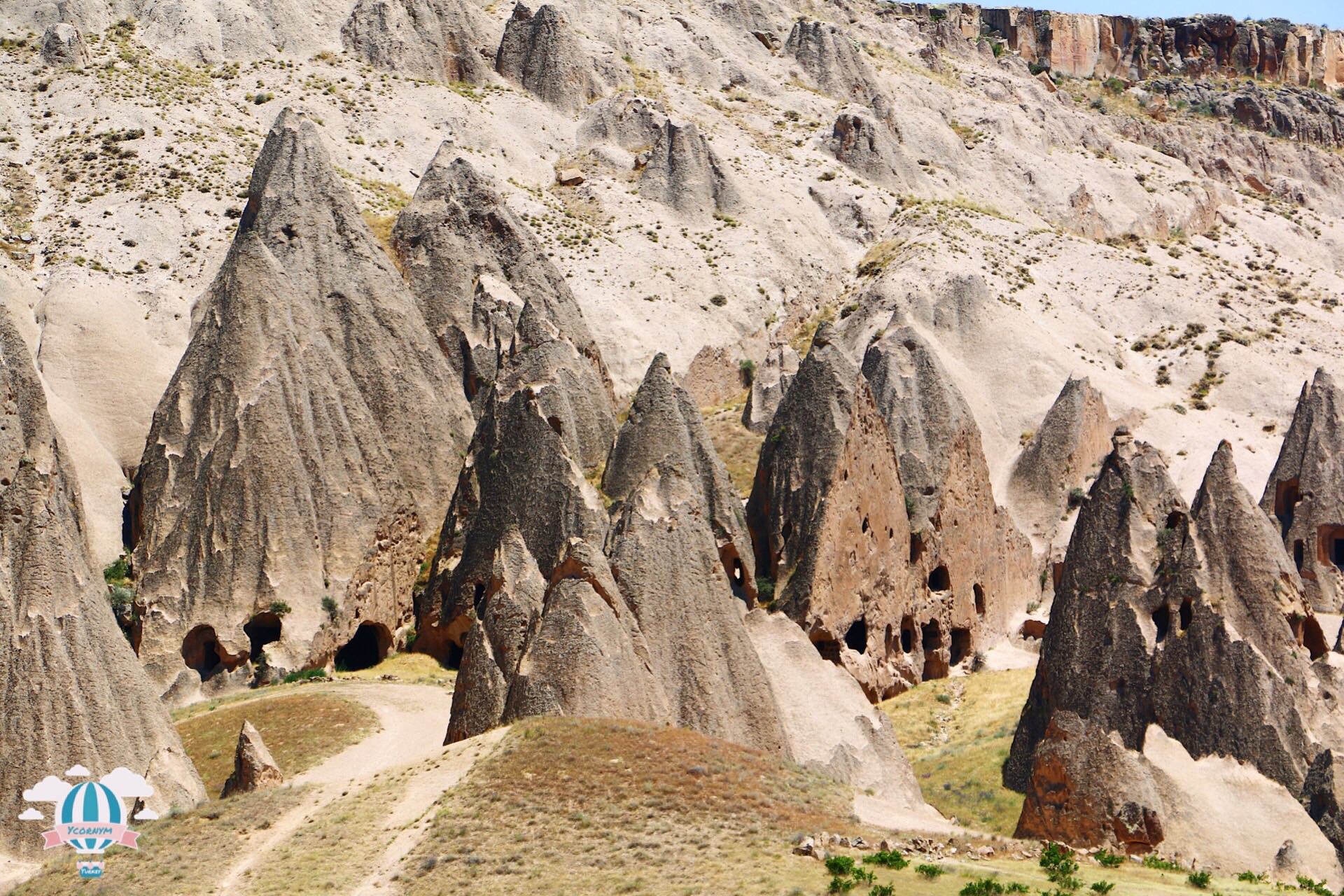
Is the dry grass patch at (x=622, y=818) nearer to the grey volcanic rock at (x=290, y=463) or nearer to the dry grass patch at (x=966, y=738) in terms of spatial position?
the dry grass patch at (x=966, y=738)

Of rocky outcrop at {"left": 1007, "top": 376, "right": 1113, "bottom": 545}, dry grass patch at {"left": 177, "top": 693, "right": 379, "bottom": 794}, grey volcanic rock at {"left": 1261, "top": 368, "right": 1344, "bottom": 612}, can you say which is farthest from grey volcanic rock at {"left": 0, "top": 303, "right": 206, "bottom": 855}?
grey volcanic rock at {"left": 1261, "top": 368, "right": 1344, "bottom": 612}

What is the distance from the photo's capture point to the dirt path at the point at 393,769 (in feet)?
82.9

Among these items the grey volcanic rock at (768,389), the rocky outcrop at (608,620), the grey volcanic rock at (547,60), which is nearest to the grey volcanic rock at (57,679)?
the rocky outcrop at (608,620)

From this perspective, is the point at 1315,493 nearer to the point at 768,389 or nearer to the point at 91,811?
the point at 768,389

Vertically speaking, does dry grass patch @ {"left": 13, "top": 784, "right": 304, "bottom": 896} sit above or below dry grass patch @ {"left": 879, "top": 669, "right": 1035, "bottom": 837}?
below

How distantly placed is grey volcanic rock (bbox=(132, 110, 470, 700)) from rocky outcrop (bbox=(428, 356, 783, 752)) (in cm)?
467

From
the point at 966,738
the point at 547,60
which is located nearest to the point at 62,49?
the point at 547,60

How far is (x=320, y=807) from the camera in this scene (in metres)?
27.7

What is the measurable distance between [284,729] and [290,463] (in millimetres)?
11345

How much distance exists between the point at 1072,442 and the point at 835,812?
3774cm

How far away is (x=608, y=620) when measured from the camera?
30484 millimetres

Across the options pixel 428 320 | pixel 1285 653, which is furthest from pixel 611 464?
pixel 1285 653

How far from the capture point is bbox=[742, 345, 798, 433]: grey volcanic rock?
61.4 metres

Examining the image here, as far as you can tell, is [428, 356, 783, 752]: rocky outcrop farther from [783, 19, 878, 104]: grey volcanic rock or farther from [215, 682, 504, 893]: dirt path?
[783, 19, 878, 104]: grey volcanic rock
